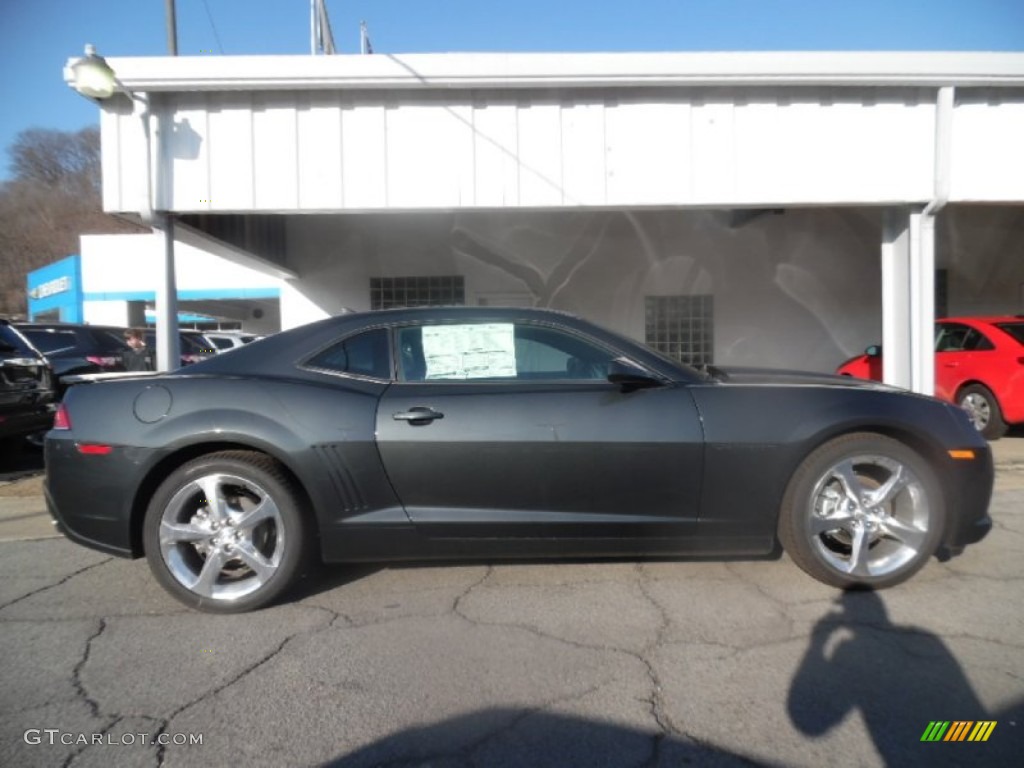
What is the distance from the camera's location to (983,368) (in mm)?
7453

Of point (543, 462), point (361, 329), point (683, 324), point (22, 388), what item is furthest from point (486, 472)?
point (683, 324)

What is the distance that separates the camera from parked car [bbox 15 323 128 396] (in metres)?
8.77

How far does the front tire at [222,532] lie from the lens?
3.10 m

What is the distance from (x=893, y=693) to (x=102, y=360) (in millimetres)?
9869

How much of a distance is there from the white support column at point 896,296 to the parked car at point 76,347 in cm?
922

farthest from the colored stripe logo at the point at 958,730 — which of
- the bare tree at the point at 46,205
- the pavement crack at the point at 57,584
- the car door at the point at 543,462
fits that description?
the bare tree at the point at 46,205

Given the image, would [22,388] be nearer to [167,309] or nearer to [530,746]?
[167,309]

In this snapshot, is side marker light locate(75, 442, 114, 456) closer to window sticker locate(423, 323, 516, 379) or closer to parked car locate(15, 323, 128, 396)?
window sticker locate(423, 323, 516, 379)

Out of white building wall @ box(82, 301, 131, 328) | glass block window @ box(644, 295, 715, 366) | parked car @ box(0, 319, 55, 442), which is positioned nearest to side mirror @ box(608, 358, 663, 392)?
parked car @ box(0, 319, 55, 442)

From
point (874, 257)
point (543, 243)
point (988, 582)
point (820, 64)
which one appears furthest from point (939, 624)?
point (874, 257)

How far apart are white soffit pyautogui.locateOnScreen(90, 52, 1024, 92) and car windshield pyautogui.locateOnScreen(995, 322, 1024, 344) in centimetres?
293

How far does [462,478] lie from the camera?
3109 millimetres

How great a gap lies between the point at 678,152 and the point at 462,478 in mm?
4374

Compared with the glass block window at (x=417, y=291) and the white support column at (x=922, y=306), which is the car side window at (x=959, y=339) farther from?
the glass block window at (x=417, y=291)
